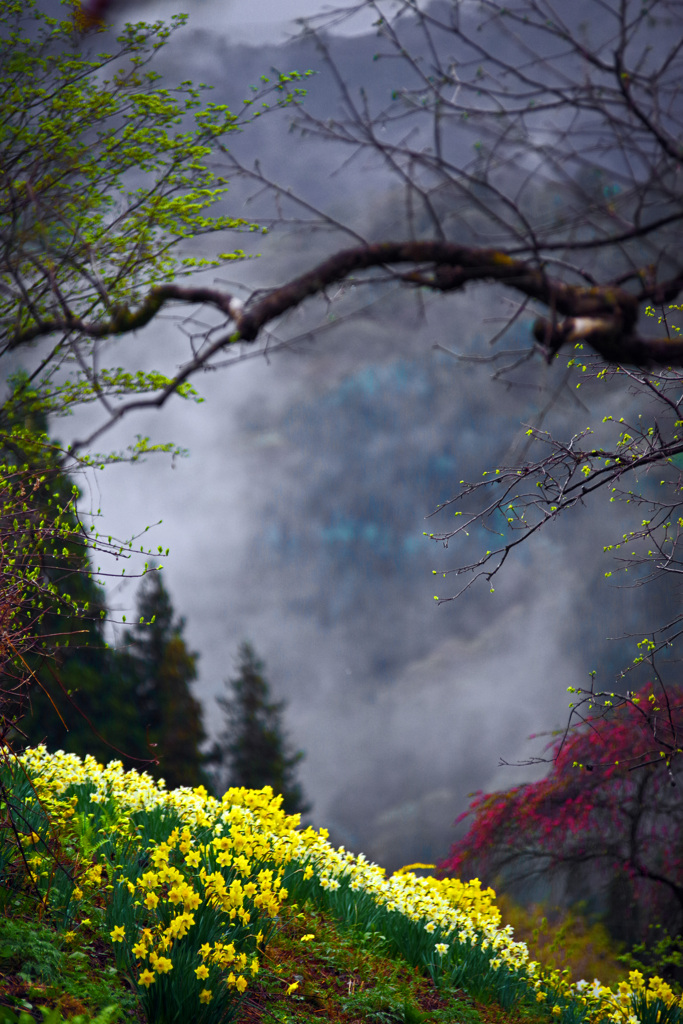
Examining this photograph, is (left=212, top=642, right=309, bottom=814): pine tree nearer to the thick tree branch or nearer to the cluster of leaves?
the cluster of leaves

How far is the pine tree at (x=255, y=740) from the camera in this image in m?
Result: 16.3

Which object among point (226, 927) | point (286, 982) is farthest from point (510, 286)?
point (286, 982)

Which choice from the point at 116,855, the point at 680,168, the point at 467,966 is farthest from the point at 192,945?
the point at 680,168

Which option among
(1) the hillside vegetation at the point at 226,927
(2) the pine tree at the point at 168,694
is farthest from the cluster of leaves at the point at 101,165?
(2) the pine tree at the point at 168,694

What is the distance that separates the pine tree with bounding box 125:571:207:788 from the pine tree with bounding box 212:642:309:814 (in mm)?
1543

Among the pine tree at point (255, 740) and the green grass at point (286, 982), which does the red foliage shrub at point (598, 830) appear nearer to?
the green grass at point (286, 982)

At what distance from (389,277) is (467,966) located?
3.28 metres

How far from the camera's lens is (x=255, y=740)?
656 inches

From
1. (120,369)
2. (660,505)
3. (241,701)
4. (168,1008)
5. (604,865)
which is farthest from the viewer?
(241,701)

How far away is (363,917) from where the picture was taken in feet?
13.9

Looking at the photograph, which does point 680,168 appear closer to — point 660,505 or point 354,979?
point 660,505

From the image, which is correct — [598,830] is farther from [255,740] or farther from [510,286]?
[255,740]

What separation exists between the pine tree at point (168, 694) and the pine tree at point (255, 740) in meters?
1.54

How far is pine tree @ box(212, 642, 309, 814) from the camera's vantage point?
53.5 feet
